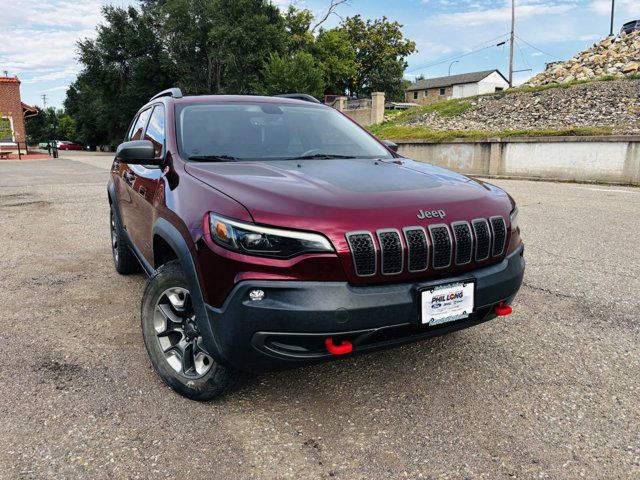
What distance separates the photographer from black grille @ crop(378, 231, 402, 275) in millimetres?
2238

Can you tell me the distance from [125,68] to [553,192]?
39799 millimetres

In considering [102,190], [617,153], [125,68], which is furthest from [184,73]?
[617,153]

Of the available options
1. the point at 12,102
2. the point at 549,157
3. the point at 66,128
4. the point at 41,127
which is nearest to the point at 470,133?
the point at 549,157

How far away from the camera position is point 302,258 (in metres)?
2.18

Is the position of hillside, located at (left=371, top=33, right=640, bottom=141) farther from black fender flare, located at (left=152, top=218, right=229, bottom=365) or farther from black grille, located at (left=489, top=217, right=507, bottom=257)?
black fender flare, located at (left=152, top=218, right=229, bottom=365)

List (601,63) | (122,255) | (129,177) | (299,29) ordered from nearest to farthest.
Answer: (129,177) < (122,255) < (601,63) < (299,29)

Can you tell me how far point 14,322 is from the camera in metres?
3.83

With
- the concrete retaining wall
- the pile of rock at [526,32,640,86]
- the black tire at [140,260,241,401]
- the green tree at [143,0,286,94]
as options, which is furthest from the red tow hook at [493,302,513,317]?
the green tree at [143,0,286,94]

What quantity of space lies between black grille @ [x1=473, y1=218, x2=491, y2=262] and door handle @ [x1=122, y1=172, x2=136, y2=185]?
2541 mm

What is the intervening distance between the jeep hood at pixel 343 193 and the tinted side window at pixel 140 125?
165 cm

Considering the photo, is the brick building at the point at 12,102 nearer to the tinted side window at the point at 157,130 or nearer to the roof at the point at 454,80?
the tinted side window at the point at 157,130

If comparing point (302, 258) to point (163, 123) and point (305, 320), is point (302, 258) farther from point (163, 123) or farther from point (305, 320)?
point (163, 123)

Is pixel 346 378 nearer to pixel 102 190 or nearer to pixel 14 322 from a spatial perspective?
pixel 14 322

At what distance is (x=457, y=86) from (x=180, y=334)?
248 ft
